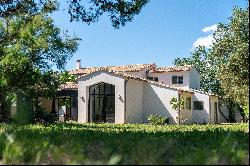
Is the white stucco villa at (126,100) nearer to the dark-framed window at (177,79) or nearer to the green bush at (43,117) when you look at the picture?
the dark-framed window at (177,79)

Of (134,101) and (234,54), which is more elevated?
(234,54)

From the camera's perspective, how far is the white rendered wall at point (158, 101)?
40.7 metres

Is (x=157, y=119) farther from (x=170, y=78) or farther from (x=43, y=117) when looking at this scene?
(x=170, y=78)

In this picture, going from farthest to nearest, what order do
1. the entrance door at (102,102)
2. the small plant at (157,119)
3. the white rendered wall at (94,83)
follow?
the entrance door at (102,102), the white rendered wall at (94,83), the small plant at (157,119)

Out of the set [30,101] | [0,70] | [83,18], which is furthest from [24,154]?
[30,101]

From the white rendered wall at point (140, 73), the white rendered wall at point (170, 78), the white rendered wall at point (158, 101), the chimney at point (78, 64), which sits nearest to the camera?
the white rendered wall at point (158, 101)

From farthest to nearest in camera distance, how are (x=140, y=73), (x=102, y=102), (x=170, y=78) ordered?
(x=170, y=78) < (x=140, y=73) < (x=102, y=102)

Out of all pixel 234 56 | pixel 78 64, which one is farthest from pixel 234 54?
pixel 78 64

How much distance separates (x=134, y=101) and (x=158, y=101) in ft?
8.07

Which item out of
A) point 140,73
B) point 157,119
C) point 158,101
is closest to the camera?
point 157,119

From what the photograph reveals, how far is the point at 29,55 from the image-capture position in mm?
35281

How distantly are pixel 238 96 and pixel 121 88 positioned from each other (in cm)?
1051

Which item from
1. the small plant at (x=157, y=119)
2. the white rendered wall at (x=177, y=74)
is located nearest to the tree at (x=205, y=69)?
the white rendered wall at (x=177, y=74)

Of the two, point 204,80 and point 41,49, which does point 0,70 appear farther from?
point 204,80
